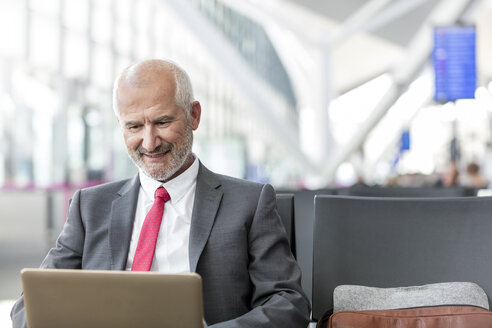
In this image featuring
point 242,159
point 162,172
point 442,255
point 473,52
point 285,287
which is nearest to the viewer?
point 285,287

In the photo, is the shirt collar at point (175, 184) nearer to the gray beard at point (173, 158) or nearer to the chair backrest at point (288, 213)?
the gray beard at point (173, 158)

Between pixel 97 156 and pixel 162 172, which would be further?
pixel 97 156

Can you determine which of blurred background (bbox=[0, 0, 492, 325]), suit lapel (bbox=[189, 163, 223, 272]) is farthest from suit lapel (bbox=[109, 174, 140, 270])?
blurred background (bbox=[0, 0, 492, 325])

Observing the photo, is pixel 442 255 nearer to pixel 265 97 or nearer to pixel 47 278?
pixel 47 278

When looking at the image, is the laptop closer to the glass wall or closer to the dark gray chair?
the dark gray chair

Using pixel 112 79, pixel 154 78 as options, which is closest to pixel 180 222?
pixel 154 78

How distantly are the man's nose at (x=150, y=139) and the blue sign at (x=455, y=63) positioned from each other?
9.78 m

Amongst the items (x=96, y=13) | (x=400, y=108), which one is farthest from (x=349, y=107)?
(x=96, y=13)

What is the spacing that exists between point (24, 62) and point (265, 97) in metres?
4.41

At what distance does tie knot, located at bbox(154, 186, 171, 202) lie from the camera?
2.27m

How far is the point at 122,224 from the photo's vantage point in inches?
88.9

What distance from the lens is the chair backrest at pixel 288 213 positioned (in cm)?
245

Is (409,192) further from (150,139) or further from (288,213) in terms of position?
(150,139)

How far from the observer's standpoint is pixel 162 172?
7.34ft
